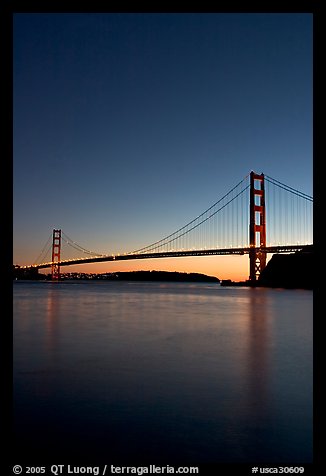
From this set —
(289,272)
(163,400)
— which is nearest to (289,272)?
(289,272)

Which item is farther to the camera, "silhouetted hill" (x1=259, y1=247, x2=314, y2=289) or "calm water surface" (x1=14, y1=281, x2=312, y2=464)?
"silhouetted hill" (x1=259, y1=247, x2=314, y2=289)

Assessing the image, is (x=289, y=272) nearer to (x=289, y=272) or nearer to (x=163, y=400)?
(x=289, y=272)

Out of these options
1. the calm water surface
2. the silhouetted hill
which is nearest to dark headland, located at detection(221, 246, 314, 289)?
the silhouetted hill

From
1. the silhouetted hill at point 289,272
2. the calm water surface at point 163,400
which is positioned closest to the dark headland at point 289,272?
the silhouetted hill at point 289,272

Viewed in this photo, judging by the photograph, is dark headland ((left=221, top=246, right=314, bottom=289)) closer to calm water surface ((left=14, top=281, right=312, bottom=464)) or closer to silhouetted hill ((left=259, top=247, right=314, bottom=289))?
silhouetted hill ((left=259, top=247, right=314, bottom=289))

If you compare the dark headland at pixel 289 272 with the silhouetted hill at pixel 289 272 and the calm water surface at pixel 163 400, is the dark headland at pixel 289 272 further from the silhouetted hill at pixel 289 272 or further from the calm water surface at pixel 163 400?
the calm water surface at pixel 163 400

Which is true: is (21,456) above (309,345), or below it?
above
